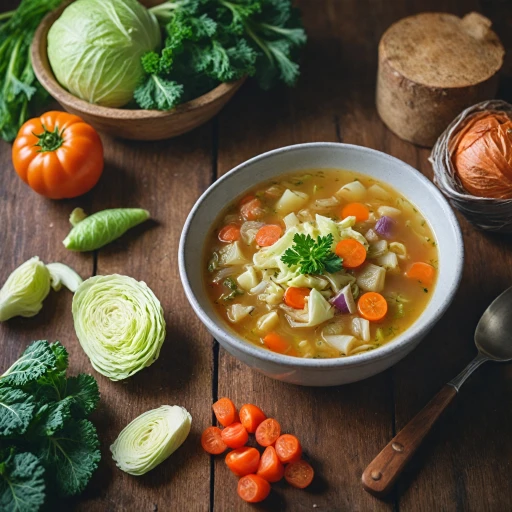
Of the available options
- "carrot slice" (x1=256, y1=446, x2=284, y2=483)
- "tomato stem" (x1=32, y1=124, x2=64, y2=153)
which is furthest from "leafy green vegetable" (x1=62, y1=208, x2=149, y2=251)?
"carrot slice" (x1=256, y1=446, x2=284, y2=483)

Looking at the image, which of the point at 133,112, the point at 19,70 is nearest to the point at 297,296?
the point at 133,112

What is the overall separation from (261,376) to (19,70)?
8.76 feet

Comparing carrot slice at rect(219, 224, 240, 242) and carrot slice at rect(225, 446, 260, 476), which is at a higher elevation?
carrot slice at rect(219, 224, 240, 242)

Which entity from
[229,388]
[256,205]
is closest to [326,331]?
[229,388]

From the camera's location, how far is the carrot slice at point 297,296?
348cm

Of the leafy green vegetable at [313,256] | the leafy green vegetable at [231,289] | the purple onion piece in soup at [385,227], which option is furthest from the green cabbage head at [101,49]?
the purple onion piece in soup at [385,227]

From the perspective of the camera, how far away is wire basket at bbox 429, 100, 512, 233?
391 centimetres

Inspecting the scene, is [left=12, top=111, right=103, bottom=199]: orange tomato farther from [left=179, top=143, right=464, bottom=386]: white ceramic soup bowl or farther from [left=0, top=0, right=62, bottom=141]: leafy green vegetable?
[left=179, top=143, right=464, bottom=386]: white ceramic soup bowl

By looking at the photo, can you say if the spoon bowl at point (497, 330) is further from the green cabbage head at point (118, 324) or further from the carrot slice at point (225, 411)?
the green cabbage head at point (118, 324)

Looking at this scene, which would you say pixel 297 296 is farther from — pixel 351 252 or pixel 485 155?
pixel 485 155

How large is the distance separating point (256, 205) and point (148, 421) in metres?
1.27

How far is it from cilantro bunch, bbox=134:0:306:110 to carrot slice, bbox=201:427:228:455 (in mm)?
1906

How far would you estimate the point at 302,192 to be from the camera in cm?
394

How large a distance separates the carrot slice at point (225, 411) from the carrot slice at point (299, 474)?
1.22 feet
